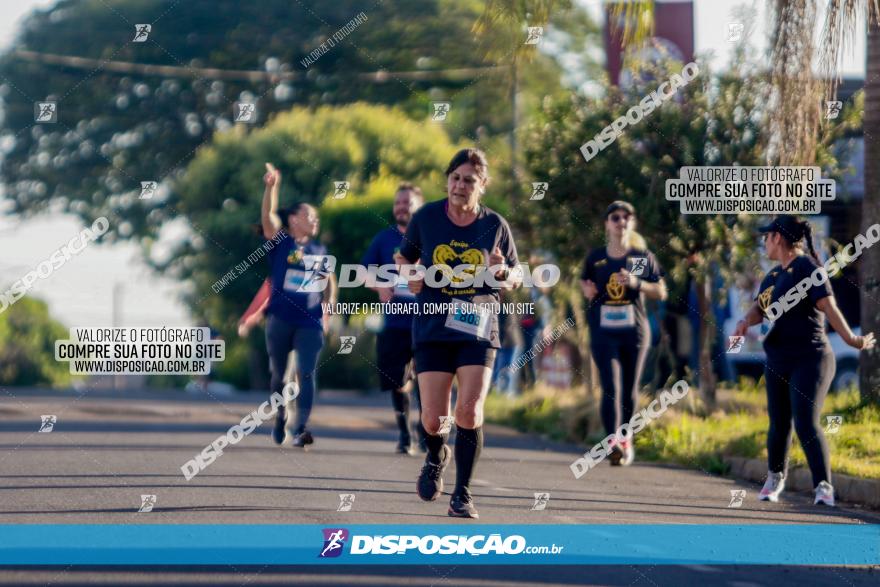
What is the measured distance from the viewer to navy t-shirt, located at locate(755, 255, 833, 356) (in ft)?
31.6

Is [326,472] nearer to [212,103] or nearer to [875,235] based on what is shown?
[875,235]

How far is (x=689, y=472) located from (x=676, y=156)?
3774 mm

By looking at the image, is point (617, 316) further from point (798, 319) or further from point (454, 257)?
point (454, 257)

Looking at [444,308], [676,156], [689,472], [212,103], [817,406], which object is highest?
[212,103]

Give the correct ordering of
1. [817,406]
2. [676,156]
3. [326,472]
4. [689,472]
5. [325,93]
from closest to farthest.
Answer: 1. [817,406]
2. [326,472]
3. [689,472]
4. [676,156]
5. [325,93]

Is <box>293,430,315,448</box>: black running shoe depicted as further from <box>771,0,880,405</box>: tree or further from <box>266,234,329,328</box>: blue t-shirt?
<box>771,0,880,405</box>: tree

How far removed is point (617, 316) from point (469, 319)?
404 centimetres

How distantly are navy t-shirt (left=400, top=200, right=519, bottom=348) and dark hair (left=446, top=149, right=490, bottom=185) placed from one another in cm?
20

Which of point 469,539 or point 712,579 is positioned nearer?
point 712,579

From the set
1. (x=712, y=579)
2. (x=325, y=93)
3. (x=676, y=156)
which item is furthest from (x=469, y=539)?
(x=325, y=93)

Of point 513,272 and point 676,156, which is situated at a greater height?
point 676,156

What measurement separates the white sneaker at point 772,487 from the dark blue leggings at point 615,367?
6.65ft

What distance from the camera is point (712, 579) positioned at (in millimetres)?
6461

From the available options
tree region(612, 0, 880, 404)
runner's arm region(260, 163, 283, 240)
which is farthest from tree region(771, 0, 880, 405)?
runner's arm region(260, 163, 283, 240)
